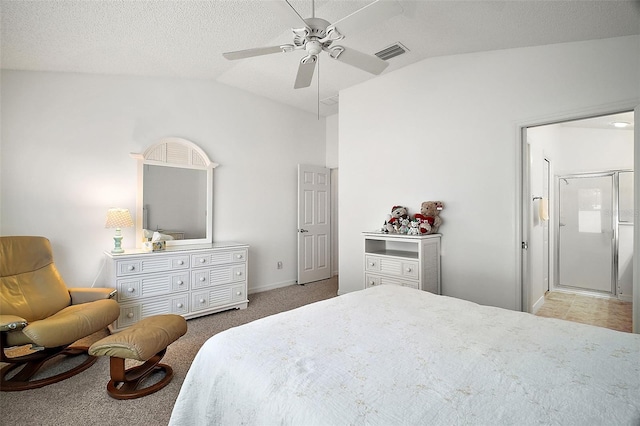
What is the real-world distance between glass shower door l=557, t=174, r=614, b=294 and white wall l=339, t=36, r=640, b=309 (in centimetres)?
240

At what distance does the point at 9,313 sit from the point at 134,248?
125 cm

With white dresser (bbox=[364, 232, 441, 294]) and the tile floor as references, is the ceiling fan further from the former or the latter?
the tile floor

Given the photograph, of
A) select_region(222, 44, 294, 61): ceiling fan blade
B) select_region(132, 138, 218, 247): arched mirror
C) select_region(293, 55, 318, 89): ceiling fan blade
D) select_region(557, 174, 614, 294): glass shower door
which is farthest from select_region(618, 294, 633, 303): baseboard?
select_region(132, 138, 218, 247): arched mirror

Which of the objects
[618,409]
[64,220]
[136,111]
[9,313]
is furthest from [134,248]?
[618,409]

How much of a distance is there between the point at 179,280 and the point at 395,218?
2.54 meters

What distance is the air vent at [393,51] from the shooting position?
3.15 metres

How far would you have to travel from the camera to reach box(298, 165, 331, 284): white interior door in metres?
5.00

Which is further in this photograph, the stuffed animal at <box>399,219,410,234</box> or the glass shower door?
the glass shower door

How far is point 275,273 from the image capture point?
15.8 feet

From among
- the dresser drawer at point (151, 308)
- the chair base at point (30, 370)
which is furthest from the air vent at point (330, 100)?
the chair base at point (30, 370)

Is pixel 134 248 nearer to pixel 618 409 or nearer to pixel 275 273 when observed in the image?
pixel 275 273

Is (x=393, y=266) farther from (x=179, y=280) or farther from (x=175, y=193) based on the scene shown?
(x=175, y=193)

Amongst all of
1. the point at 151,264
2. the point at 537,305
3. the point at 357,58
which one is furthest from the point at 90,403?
the point at 537,305

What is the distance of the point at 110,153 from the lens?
3316 millimetres
